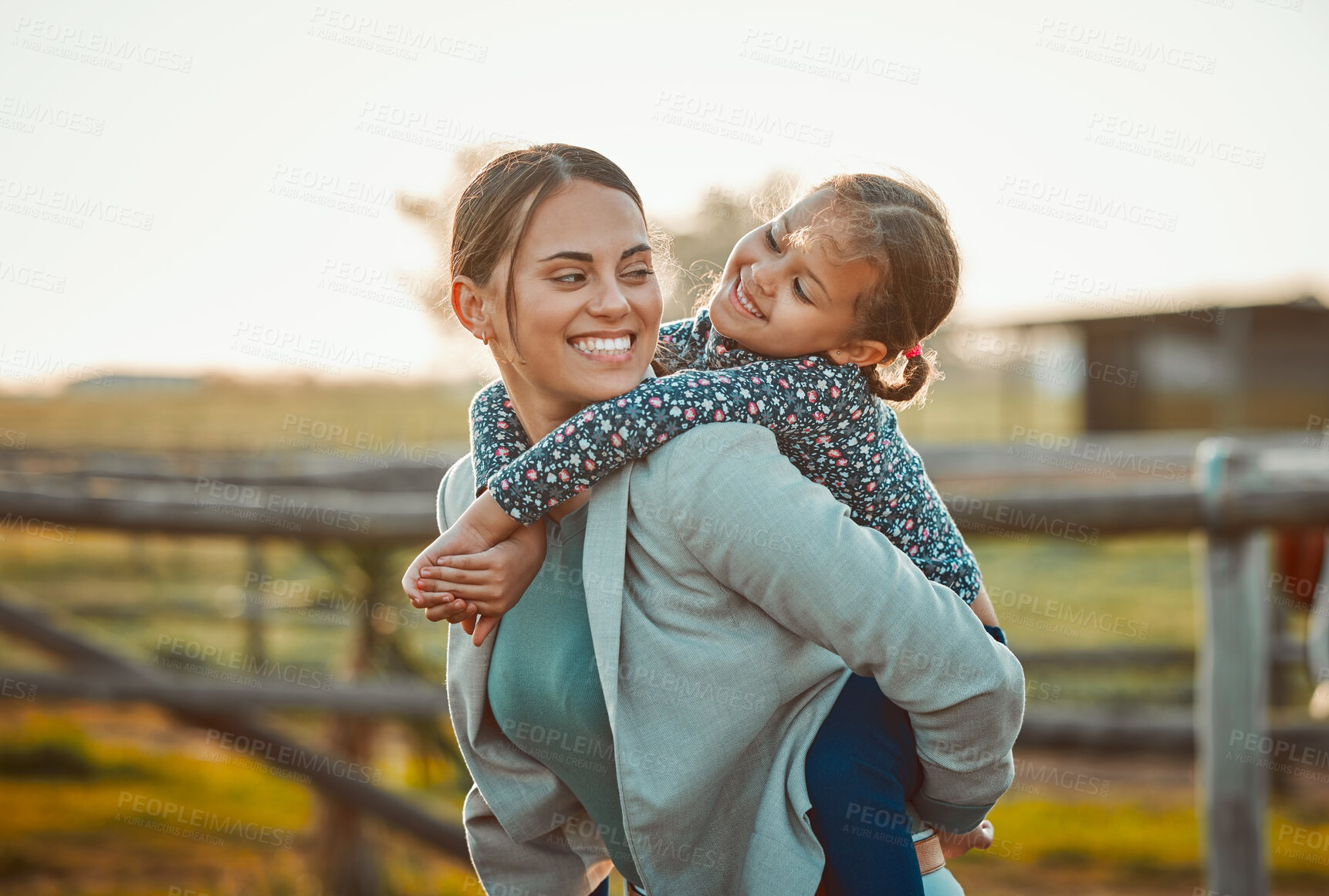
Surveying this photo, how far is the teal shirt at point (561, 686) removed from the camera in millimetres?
1498

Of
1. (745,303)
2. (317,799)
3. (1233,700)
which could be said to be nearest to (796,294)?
(745,303)

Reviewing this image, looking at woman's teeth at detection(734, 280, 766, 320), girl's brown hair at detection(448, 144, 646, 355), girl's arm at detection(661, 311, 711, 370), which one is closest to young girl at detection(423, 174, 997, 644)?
woman's teeth at detection(734, 280, 766, 320)

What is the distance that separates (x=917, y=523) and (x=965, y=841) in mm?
620

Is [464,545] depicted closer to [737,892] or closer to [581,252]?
[581,252]

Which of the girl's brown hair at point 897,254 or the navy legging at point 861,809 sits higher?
the girl's brown hair at point 897,254

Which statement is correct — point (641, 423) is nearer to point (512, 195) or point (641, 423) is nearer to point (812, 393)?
point (812, 393)

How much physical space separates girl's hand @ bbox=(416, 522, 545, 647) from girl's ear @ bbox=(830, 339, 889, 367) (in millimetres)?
596

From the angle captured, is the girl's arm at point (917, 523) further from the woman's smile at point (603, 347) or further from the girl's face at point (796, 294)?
the woman's smile at point (603, 347)

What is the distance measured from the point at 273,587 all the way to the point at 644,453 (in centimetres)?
762

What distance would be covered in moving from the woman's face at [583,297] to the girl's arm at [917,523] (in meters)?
0.46

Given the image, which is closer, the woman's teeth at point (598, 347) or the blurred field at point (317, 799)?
the woman's teeth at point (598, 347)

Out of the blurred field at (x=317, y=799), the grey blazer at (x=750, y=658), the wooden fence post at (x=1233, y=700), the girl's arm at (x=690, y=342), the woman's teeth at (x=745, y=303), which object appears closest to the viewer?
the grey blazer at (x=750, y=658)

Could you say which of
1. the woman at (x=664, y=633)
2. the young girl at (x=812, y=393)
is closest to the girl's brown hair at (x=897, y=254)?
the young girl at (x=812, y=393)

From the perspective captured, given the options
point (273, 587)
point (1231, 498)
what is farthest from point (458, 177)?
point (273, 587)
